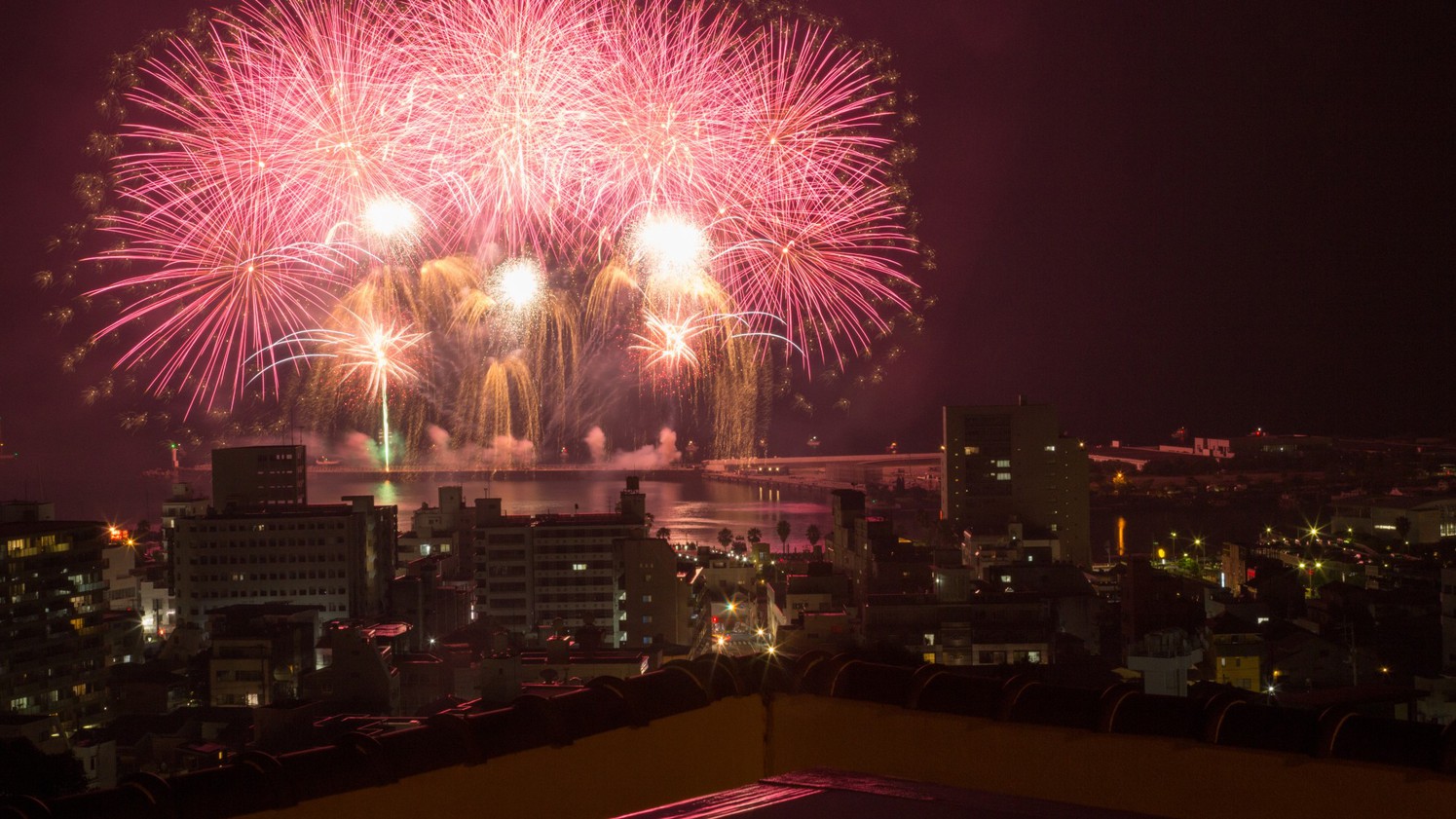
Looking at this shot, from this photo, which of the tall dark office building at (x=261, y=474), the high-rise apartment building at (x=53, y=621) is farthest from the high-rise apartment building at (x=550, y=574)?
the high-rise apartment building at (x=53, y=621)

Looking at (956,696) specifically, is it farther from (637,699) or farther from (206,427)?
(206,427)

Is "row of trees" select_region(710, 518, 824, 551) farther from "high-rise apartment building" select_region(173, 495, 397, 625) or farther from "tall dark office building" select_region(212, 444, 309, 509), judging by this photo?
"high-rise apartment building" select_region(173, 495, 397, 625)

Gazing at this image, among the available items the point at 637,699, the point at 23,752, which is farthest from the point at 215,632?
the point at 637,699

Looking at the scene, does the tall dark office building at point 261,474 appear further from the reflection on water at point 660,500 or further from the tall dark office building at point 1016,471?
the tall dark office building at point 1016,471

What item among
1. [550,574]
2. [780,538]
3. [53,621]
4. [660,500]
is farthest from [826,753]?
[660,500]

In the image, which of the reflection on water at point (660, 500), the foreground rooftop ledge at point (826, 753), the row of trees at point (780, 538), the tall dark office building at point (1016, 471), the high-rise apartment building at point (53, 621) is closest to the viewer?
the foreground rooftop ledge at point (826, 753)

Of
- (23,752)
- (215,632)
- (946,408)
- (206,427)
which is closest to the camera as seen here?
(23,752)

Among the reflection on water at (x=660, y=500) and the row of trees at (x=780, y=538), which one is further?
the reflection on water at (x=660, y=500)
